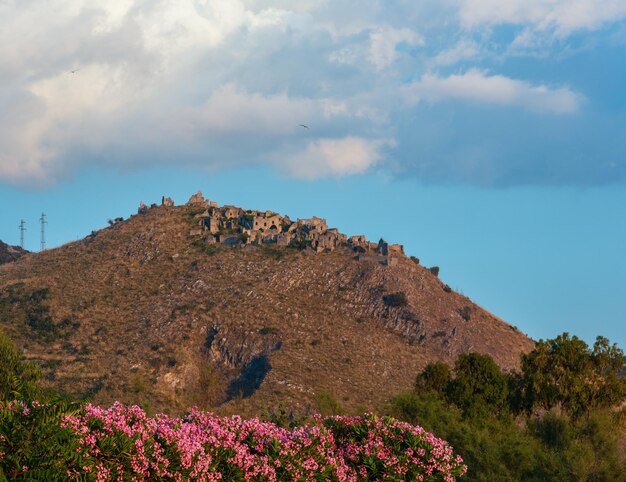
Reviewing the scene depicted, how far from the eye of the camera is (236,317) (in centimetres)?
12106

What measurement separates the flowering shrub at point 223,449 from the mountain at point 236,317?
185 ft

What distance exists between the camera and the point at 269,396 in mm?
101438

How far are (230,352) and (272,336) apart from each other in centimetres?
583

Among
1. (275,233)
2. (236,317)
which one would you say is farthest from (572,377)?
(275,233)

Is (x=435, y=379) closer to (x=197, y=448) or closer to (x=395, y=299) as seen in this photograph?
(x=395, y=299)

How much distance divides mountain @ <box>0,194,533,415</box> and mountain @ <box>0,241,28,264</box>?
27.3 m

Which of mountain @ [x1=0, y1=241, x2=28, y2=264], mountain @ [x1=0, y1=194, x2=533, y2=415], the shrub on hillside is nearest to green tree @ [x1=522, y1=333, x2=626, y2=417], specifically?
mountain @ [x1=0, y1=194, x2=533, y2=415]

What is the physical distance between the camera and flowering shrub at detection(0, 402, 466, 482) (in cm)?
2875

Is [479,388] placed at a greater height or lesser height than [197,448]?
greater

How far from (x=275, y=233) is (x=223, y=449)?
111957 millimetres

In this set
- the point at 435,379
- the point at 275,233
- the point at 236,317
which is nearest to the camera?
the point at 435,379

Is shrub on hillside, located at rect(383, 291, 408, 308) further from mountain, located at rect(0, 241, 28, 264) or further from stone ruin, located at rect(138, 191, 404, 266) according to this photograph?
mountain, located at rect(0, 241, 28, 264)

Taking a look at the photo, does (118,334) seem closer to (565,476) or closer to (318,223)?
(318,223)

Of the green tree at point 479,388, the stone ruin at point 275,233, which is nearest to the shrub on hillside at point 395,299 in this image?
the stone ruin at point 275,233
